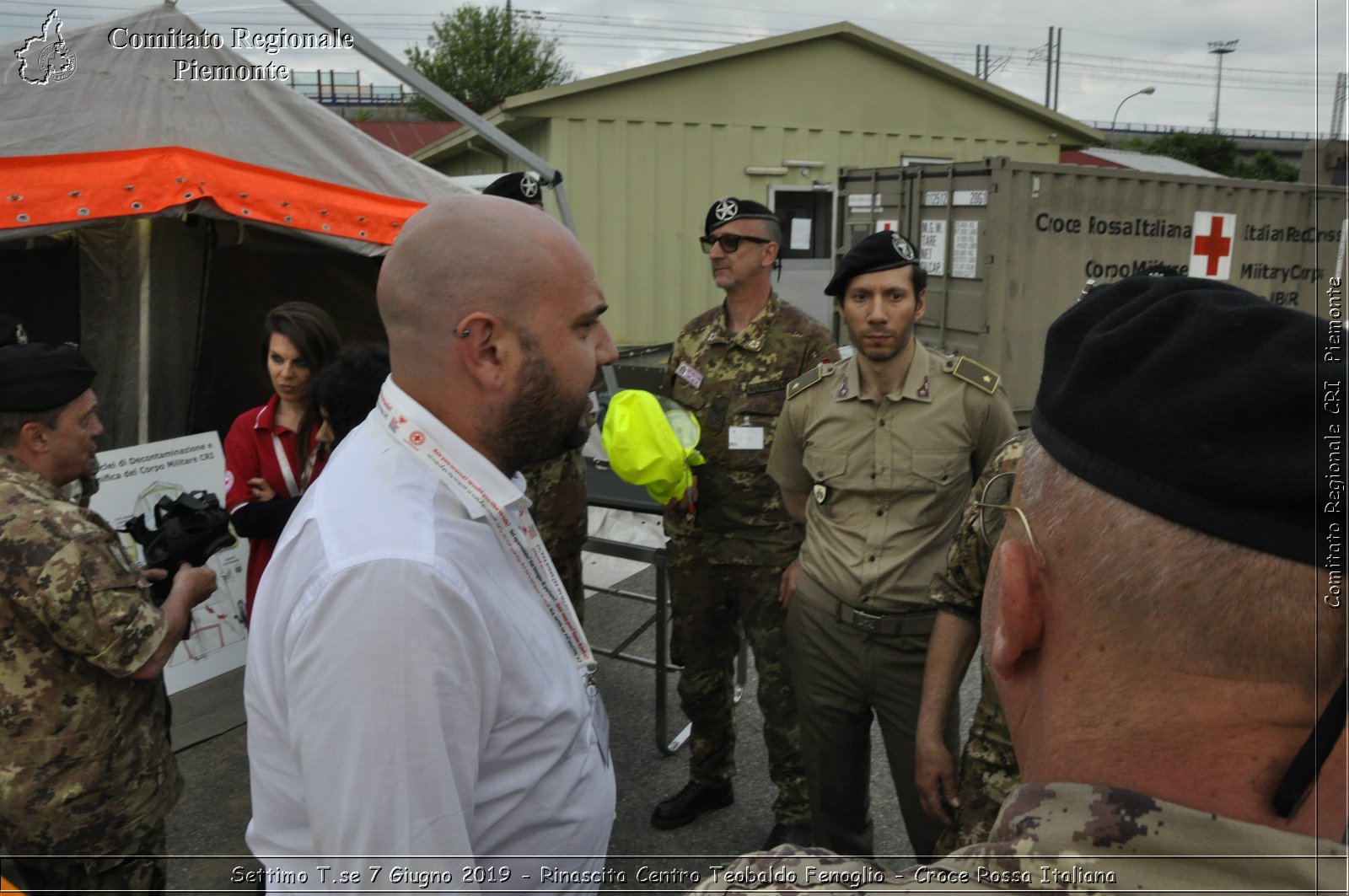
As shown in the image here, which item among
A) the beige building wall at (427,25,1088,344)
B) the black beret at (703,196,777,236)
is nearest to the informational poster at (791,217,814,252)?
the beige building wall at (427,25,1088,344)

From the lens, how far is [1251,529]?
2.43 feet

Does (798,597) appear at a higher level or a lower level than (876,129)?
lower

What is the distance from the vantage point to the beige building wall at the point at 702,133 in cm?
1088

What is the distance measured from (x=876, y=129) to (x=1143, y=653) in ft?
41.4

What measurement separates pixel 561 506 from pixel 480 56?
2299cm

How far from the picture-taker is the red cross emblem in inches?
344

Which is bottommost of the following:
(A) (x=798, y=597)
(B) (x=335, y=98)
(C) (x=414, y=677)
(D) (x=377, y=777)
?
(A) (x=798, y=597)

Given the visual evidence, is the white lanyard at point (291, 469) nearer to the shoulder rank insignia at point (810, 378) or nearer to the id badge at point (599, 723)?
the shoulder rank insignia at point (810, 378)

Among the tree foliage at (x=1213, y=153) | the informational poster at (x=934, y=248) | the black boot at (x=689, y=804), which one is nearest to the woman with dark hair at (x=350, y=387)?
the black boot at (x=689, y=804)

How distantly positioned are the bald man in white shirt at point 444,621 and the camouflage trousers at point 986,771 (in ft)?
3.55

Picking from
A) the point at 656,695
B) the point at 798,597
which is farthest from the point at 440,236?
the point at 656,695

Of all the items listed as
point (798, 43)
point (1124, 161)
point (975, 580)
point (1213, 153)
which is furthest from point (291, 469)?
point (1213, 153)

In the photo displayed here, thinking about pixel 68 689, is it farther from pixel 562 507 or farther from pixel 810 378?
pixel 810 378

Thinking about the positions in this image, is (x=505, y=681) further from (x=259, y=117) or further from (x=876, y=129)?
(x=876, y=129)
